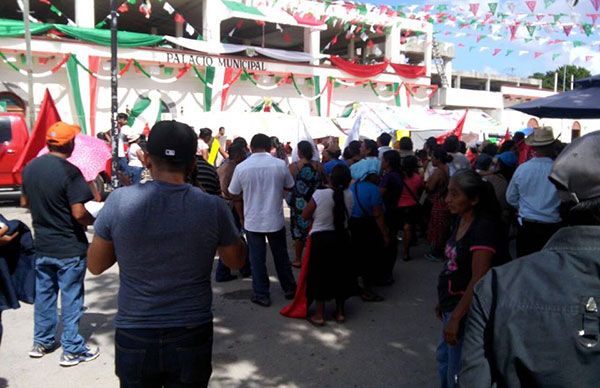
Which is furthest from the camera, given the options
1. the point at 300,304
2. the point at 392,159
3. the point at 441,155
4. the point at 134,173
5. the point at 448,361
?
the point at 134,173

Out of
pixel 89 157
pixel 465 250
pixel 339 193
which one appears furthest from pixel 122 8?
pixel 465 250

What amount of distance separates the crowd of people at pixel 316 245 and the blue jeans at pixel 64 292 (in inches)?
0.4

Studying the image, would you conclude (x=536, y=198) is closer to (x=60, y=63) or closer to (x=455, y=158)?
(x=455, y=158)

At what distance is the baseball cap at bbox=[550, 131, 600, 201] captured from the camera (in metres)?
1.27

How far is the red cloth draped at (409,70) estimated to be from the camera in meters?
27.1

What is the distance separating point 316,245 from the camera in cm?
509

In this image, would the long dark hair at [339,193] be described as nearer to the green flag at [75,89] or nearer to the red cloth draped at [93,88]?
the green flag at [75,89]

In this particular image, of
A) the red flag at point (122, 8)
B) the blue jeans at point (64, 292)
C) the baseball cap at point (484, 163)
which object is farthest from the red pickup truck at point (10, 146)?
the baseball cap at point (484, 163)

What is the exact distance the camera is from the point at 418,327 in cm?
505

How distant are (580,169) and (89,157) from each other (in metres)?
4.44

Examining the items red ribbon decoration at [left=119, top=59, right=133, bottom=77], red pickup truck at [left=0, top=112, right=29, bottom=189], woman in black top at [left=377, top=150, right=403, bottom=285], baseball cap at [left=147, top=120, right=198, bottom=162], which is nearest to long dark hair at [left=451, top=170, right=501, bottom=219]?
baseball cap at [left=147, top=120, right=198, bottom=162]

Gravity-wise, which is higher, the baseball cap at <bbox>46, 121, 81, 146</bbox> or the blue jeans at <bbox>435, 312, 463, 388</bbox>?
the baseball cap at <bbox>46, 121, 81, 146</bbox>

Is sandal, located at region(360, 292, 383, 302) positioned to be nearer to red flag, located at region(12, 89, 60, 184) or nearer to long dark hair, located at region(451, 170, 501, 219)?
long dark hair, located at region(451, 170, 501, 219)

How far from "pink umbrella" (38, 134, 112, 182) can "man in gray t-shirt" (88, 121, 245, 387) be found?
8.57 feet
